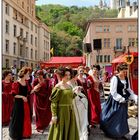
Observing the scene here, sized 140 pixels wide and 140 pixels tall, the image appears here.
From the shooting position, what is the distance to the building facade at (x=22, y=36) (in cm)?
3941

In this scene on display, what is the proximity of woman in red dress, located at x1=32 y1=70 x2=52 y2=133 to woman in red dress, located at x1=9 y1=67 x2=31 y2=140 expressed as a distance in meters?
0.85

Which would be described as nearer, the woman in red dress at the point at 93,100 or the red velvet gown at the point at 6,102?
the woman in red dress at the point at 93,100

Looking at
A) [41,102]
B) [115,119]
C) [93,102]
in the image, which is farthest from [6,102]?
[115,119]

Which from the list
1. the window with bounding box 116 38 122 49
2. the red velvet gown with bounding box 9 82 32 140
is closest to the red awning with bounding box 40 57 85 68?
the red velvet gown with bounding box 9 82 32 140

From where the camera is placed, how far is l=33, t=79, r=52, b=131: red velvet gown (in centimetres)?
793

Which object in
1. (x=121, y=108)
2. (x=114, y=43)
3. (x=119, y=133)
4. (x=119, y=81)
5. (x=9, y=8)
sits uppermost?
(x=9, y=8)

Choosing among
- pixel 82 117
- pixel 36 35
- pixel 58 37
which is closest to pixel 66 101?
pixel 82 117

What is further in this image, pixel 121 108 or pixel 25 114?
pixel 25 114

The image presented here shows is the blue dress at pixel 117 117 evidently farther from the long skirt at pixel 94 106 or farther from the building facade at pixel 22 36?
the building facade at pixel 22 36

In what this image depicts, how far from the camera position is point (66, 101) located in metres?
5.27

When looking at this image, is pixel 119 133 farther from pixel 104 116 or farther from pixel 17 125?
pixel 17 125

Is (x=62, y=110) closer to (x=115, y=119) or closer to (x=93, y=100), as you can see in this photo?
(x=115, y=119)

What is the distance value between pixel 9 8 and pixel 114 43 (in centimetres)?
1337

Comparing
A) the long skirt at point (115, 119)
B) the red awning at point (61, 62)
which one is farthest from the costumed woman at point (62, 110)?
the red awning at point (61, 62)
